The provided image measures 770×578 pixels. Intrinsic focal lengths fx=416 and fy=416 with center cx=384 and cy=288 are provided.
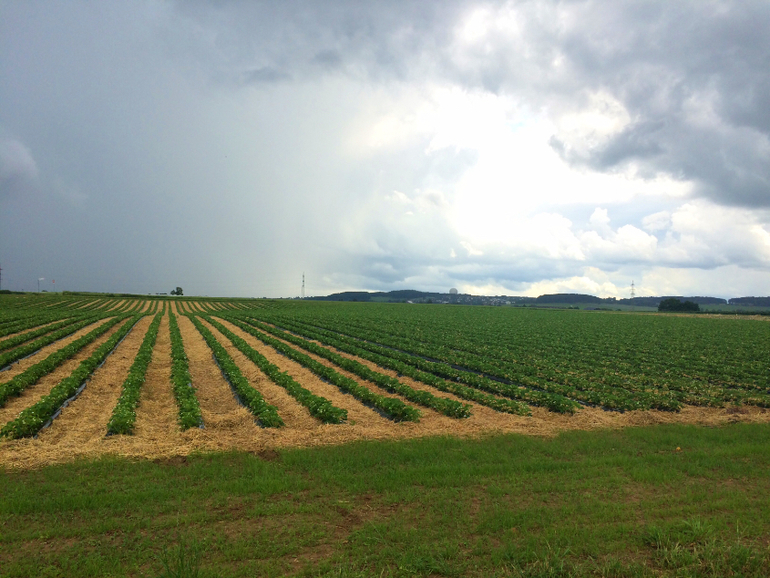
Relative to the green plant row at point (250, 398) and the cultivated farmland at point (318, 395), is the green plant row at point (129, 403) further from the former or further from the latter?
the green plant row at point (250, 398)

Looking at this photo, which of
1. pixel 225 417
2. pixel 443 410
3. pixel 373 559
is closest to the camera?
pixel 373 559

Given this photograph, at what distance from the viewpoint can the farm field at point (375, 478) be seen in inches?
255

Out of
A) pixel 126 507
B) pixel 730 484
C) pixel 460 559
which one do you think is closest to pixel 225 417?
pixel 126 507

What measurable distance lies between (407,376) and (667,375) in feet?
50.3

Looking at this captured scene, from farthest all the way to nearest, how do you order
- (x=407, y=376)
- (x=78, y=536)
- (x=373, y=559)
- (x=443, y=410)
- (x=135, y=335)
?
(x=135, y=335) < (x=407, y=376) < (x=443, y=410) < (x=78, y=536) < (x=373, y=559)

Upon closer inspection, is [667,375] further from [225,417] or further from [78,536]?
[78,536]

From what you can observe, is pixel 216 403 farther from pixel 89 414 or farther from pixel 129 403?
pixel 89 414

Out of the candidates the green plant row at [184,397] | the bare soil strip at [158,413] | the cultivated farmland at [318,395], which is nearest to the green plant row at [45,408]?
the cultivated farmland at [318,395]

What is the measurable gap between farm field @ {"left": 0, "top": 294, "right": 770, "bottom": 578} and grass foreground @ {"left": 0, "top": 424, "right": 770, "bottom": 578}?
44mm

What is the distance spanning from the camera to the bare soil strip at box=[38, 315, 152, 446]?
11383mm

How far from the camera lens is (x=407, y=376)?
72.5 ft

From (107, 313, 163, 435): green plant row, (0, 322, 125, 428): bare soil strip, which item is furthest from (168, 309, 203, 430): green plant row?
(0, 322, 125, 428): bare soil strip

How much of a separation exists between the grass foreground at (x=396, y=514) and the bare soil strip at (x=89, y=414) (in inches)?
78.6

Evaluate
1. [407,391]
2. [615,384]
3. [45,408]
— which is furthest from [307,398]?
[615,384]
